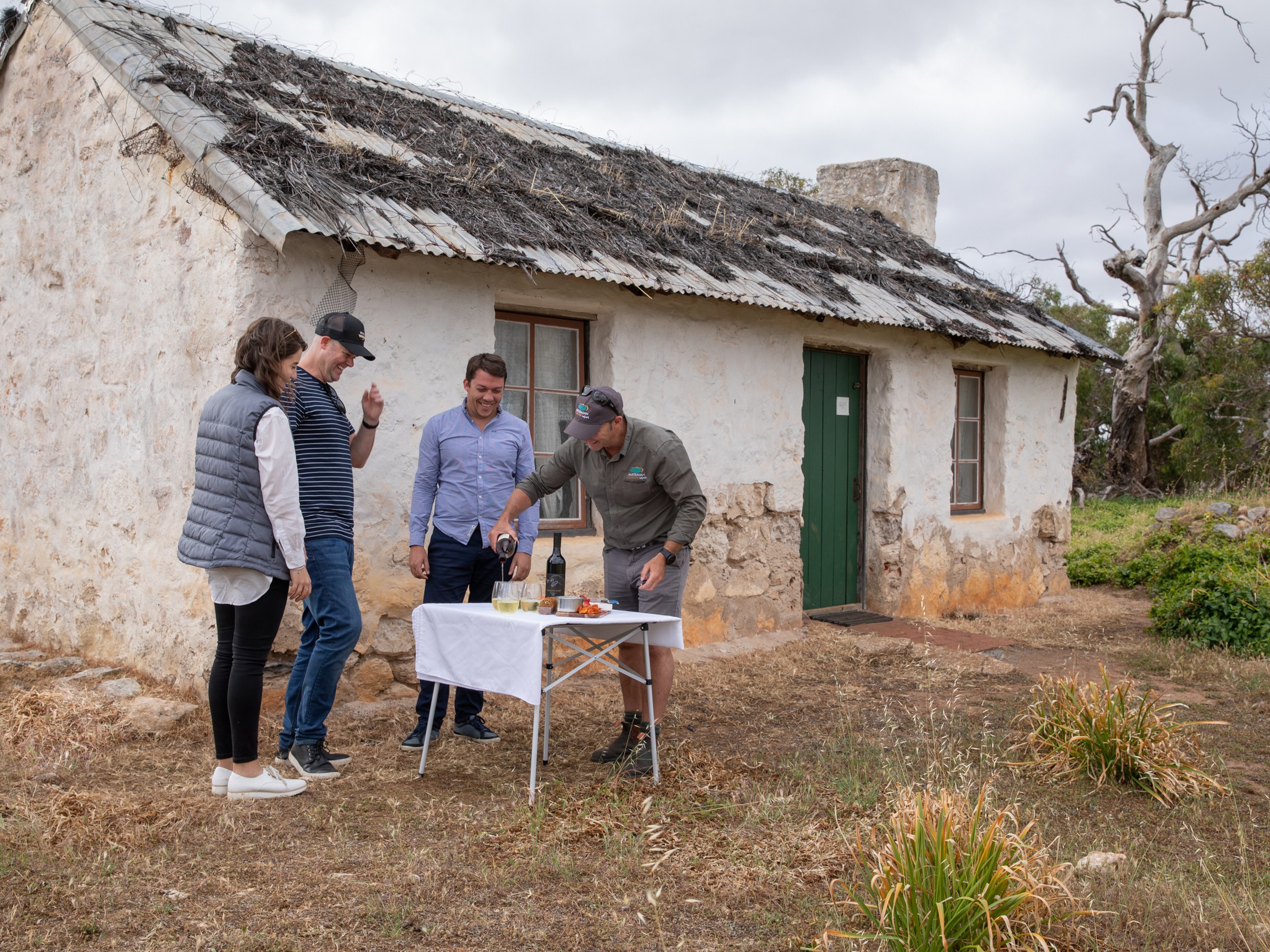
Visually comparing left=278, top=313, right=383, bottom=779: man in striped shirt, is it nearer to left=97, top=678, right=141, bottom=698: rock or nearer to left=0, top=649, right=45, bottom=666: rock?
left=97, top=678, right=141, bottom=698: rock

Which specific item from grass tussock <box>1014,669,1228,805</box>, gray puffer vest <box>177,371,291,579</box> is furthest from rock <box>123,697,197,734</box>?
grass tussock <box>1014,669,1228,805</box>

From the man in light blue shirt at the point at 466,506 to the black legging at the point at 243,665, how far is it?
3.30 ft

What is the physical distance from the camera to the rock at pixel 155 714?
16.2ft

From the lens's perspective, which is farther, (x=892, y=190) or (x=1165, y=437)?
(x=1165, y=437)

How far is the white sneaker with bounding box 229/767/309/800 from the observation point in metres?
4.07

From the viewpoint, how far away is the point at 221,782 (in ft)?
13.6

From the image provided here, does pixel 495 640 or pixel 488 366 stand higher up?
pixel 488 366

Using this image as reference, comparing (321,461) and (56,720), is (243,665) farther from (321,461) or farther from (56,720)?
(56,720)

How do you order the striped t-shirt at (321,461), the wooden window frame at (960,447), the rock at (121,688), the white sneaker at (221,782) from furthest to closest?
the wooden window frame at (960,447)
the rock at (121,688)
the striped t-shirt at (321,461)
the white sneaker at (221,782)

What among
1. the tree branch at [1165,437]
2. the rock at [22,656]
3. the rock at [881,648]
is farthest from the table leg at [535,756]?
the tree branch at [1165,437]

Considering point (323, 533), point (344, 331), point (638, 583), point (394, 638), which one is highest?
point (344, 331)

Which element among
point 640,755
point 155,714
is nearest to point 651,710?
point 640,755

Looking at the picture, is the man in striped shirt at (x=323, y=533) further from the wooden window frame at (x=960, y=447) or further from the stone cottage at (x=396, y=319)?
the wooden window frame at (x=960, y=447)

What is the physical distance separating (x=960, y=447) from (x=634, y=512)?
20.4ft
